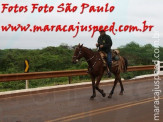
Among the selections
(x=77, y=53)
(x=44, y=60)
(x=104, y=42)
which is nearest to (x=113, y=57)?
(x=104, y=42)

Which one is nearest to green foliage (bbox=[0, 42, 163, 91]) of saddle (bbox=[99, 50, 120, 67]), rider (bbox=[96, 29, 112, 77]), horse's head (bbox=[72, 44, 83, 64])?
saddle (bbox=[99, 50, 120, 67])

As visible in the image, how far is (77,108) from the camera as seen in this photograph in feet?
33.0

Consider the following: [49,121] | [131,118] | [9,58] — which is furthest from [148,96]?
[9,58]

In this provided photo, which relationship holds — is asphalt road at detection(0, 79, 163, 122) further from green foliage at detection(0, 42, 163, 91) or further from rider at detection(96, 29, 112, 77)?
green foliage at detection(0, 42, 163, 91)

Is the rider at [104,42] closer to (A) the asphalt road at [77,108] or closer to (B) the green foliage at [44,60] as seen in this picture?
(A) the asphalt road at [77,108]

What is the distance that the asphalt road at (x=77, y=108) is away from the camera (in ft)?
27.9

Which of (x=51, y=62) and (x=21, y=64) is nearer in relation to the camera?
(x=21, y=64)

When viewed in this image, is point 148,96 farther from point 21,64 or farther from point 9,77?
point 21,64

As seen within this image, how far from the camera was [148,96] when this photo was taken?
499 inches

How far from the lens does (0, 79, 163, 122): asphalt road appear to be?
27.9ft

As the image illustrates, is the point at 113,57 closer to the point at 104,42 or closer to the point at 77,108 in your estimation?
the point at 104,42

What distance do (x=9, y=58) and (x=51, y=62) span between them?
4.05 metres

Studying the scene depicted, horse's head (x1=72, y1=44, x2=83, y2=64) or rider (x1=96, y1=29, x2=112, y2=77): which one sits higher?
rider (x1=96, y1=29, x2=112, y2=77)

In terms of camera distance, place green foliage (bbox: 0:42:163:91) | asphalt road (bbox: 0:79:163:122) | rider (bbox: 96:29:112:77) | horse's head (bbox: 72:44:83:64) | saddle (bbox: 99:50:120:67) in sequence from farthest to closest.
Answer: green foliage (bbox: 0:42:163:91), saddle (bbox: 99:50:120:67), rider (bbox: 96:29:112:77), horse's head (bbox: 72:44:83:64), asphalt road (bbox: 0:79:163:122)
